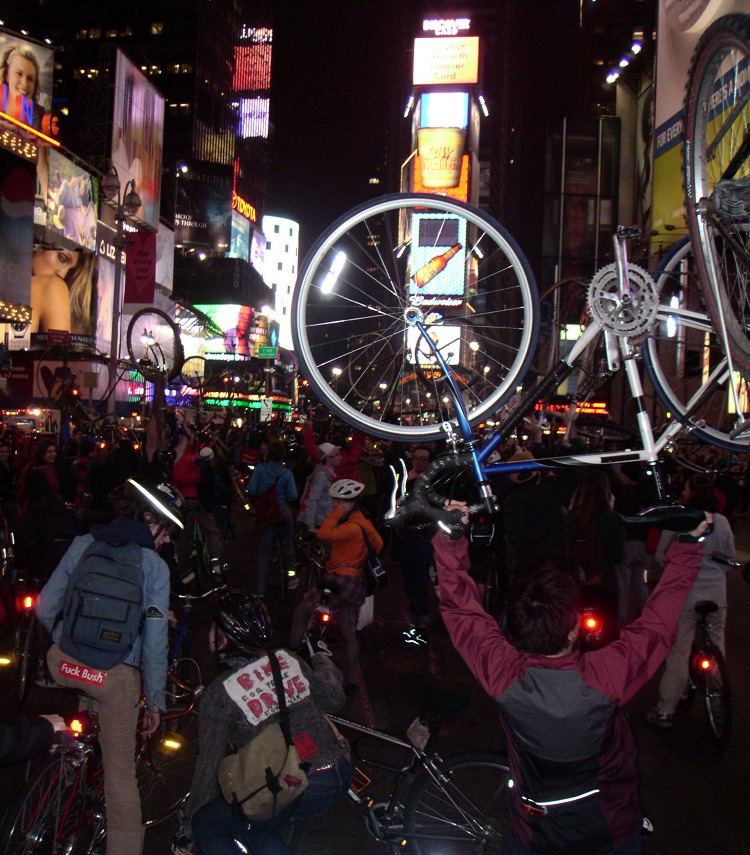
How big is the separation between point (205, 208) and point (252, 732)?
75.3 m

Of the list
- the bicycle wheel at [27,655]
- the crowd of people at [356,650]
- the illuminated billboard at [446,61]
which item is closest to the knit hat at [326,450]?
the crowd of people at [356,650]

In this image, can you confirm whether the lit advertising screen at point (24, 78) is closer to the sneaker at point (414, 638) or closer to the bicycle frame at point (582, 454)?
the sneaker at point (414, 638)

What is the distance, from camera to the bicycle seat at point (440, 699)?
366 centimetres

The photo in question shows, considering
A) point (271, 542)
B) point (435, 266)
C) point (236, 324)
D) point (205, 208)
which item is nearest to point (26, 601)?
point (271, 542)

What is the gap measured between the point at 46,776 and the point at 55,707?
2694 mm

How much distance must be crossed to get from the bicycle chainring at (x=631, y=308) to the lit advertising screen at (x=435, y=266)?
32.0 inches

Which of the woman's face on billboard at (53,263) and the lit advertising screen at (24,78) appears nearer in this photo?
the lit advertising screen at (24,78)

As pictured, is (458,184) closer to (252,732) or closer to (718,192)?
(718,192)

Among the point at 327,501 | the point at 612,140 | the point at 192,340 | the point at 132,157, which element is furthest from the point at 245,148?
the point at 327,501

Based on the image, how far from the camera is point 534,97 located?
54344mm

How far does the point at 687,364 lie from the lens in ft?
15.1

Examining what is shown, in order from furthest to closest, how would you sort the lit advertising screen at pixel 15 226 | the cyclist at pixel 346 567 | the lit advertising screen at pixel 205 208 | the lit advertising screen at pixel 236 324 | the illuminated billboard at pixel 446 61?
1. the illuminated billboard at pixel 446 61
2. the lit advertising screen at pixel 236 324
3. the lit advertising screen at pixel 205 208
4. the lit advertising screen at pixel 15 226
5. the cyclist at pixel 346 567

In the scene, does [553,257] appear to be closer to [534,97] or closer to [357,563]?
[534,97]

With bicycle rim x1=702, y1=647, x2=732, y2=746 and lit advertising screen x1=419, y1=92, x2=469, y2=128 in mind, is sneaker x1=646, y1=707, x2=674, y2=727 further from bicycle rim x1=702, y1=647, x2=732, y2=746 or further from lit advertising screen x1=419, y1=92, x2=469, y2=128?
lit advertising screen x1=419, y1=92, x2=469, y2=128
